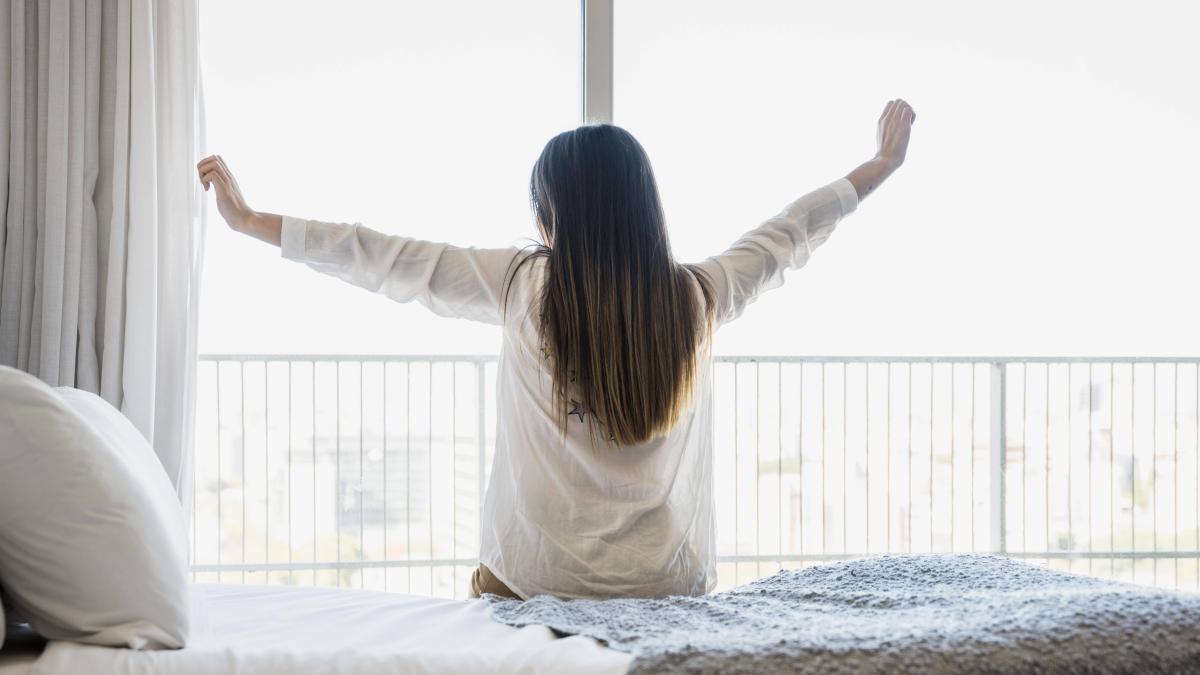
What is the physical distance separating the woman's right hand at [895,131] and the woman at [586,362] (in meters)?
0.49

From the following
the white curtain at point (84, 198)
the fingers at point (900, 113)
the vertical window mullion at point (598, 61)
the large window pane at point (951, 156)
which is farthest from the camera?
the large window pane at point (951, 156)

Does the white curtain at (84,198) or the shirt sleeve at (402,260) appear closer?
the shirt sleeve at (402,260)

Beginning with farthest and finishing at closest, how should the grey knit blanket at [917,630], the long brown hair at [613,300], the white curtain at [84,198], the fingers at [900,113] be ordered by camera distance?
the white curtain at [84,198] < the fingers at [900,113] < the long brown hair at [613,300] < the grey knit blanket at [917,630]

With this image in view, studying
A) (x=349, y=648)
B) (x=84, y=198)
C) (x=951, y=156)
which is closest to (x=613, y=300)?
(x=349, y=648)

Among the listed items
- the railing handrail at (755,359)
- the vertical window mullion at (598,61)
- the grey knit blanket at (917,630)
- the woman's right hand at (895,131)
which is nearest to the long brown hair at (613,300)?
the grey knit blanket at (917,630)

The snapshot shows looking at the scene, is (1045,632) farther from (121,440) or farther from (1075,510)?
(1075,510)

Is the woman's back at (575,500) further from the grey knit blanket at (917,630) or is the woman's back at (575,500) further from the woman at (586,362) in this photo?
the grey knit blanket at (917,630)

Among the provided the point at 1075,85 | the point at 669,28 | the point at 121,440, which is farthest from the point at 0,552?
the point at 1075,85

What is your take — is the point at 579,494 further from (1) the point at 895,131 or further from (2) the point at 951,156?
(2) the point at 951,156

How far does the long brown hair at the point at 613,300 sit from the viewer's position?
1396 millimetres

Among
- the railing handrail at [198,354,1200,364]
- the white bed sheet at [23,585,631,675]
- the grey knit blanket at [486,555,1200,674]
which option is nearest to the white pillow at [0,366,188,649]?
the white bed sheet at [23,585,631,675]

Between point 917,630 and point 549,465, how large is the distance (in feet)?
2.12

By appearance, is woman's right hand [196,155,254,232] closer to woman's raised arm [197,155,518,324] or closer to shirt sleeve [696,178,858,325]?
woman's raised arm [197,155,518,324]

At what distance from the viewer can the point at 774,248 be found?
159 centimetres
